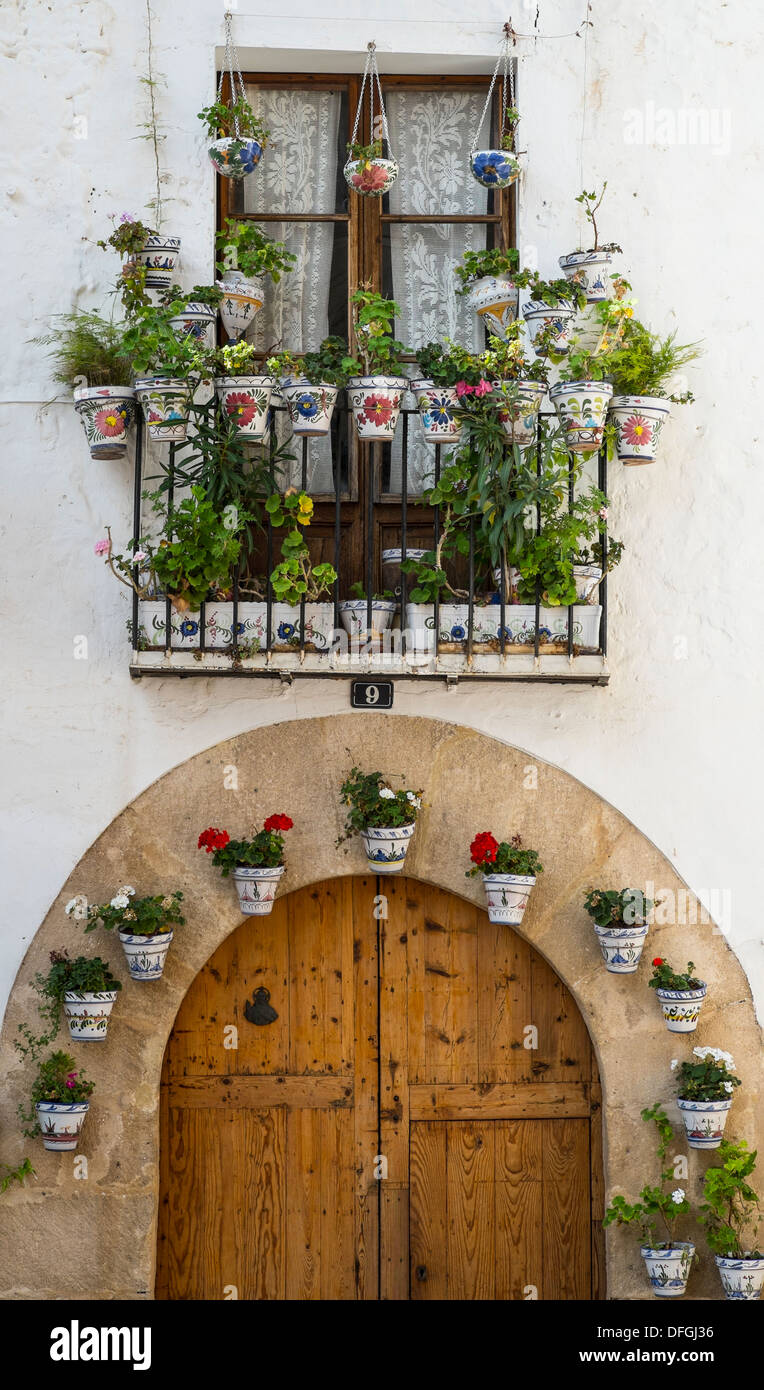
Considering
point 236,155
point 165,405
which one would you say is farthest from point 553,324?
point 165,405

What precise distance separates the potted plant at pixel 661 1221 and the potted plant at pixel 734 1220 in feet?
0.28

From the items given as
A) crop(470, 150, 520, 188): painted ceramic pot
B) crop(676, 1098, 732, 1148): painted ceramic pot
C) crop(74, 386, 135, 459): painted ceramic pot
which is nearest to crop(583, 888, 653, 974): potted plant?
crop(676, 1098, 732, 1148): painted ceramic pot

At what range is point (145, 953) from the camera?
13.9 feet

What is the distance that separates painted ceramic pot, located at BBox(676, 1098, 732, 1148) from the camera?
→ 4.28m

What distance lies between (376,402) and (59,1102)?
2365mm

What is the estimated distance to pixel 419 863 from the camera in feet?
14.7

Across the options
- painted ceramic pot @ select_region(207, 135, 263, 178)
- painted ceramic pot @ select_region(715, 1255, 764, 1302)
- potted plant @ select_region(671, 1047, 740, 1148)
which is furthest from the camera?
painted ceramic pot @ select_region(207, 135, 263, 178)

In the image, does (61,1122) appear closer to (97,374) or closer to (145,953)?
(145,953)

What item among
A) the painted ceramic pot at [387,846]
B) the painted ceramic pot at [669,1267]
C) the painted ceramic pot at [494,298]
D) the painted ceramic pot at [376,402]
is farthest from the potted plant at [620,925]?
the painted ceramic pot at [494,298]

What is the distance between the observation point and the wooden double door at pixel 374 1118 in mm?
4496

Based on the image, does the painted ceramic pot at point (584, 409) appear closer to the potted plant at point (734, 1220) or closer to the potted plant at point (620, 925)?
the potted plant at point (620, 925)

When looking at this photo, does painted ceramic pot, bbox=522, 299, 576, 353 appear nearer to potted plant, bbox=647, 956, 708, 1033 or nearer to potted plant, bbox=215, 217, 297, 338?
potted plant, bbox=215, 217, 297, 338

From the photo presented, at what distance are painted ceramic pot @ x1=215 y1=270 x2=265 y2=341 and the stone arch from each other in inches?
51.6

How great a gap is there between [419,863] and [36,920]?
1245 mm
